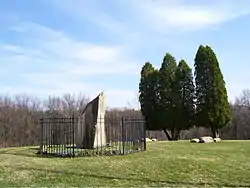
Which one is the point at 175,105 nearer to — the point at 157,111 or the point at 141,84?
the point at 157,111

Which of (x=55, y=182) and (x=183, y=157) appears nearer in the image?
(x=55, y=182)

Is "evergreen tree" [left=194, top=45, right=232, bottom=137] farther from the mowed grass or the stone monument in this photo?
the mowed grass

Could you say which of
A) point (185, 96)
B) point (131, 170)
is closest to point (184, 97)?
point (185, 96)

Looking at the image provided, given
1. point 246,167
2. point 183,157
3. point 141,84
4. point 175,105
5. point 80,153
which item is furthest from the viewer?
point 141,84

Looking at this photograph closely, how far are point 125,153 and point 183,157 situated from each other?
2.62 meters

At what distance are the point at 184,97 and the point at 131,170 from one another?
1910cm

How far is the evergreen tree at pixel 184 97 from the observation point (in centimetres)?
3192

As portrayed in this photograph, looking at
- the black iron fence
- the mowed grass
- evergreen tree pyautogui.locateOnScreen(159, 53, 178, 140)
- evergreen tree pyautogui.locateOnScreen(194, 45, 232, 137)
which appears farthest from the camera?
evergreen tree pyautogui.locateOnScreen(159, 53, 178, 140)

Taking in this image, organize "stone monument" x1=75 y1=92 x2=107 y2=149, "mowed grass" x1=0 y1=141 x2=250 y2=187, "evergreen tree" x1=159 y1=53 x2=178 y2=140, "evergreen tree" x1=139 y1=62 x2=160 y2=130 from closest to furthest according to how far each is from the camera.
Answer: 1. "mowed grass" x1=0 y1=141 x2=250 y2=187
2. "stone monument" x1=75 y1=92 x2=107 y2=149
3. "evergreen tree" x1=159 y1=53 x2=178 y2=140
4. "evergreen tree" x1=139 y1=62 x2=160 y2=130

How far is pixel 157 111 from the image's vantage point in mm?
33438

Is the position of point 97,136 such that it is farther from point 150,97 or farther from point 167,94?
point 150,97

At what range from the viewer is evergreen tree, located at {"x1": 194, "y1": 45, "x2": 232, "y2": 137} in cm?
3027

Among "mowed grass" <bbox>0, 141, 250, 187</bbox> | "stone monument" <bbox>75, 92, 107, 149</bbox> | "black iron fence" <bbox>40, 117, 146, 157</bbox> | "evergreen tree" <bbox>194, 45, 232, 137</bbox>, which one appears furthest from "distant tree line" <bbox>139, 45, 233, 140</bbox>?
"mowed grass" <bbox>0, 141, 250, 187</bbox>

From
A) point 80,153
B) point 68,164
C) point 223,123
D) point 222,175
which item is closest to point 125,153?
point 80,153
